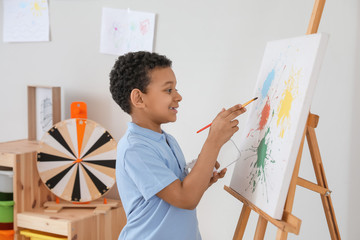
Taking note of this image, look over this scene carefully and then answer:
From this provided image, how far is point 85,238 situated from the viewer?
189 cm

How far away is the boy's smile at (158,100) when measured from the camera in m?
1.25

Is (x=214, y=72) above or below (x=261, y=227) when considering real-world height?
above

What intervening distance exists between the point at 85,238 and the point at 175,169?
2.59ft

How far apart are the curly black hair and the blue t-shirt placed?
0.10m

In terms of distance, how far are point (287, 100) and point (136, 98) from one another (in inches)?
16.0

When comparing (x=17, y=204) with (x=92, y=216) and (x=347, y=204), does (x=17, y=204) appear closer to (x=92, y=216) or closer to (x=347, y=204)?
(x=92, y=216)

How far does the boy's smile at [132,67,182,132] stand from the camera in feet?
4.11

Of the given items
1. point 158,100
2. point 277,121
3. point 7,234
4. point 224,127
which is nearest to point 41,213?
point 7,234

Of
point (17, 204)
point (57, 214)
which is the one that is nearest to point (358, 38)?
point (57, 214)

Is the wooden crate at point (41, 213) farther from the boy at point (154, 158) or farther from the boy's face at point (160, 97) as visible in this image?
the boy's face at point (160, 97)

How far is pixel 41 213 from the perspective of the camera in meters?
1.95

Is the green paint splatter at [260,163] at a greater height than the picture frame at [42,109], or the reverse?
the green paint splatter at [260,163]

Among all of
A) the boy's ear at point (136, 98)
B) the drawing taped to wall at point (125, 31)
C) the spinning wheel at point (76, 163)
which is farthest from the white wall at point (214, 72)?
the boy's ear at point (136, 98)

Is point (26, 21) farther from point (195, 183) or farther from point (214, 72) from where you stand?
point (195, 183)
